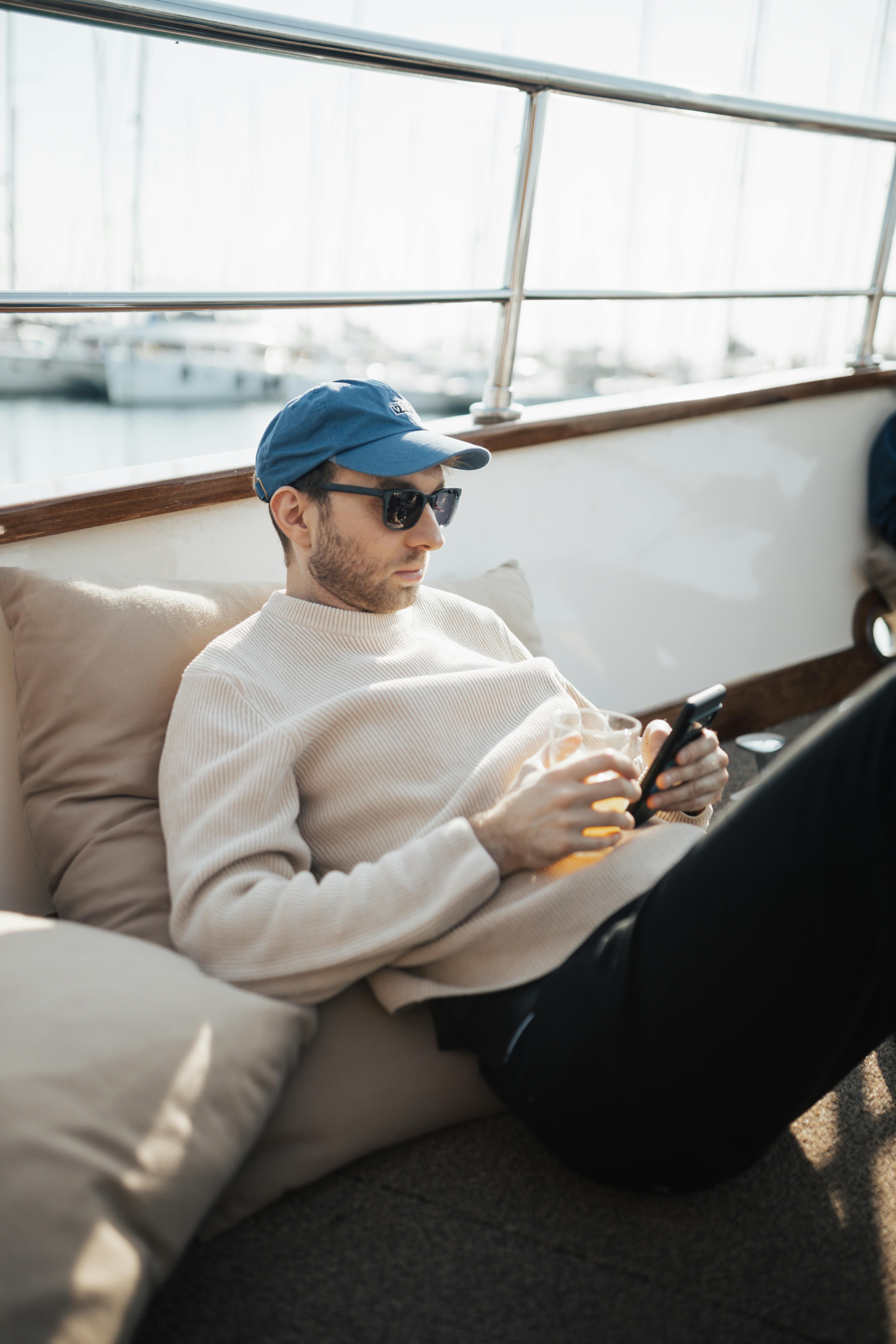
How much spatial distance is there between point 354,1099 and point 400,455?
0.85 m

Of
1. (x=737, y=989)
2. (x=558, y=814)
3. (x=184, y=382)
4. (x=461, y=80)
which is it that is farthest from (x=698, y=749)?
(x=184, y=382)

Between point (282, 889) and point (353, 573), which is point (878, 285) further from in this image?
point (282, 889)

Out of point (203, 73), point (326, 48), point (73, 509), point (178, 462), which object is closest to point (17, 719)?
point (73, 509)

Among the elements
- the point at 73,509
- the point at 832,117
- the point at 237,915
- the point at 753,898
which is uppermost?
the point at 832,117

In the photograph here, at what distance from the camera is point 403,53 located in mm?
1875

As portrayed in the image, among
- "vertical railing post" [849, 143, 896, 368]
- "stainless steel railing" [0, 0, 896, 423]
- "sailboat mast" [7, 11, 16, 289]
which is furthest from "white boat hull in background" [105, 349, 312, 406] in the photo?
"stainless steel railing" [0, 0, 896, 423]

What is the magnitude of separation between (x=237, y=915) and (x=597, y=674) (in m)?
1.55

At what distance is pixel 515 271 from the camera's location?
2.24m

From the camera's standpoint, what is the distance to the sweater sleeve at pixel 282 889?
1158 millimetres

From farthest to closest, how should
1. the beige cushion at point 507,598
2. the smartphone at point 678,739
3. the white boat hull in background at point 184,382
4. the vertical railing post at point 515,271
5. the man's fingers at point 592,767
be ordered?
the white boat hull in background at point 184,382
the vertical railing post at point 515,271
the beige cushion at point 507,598
the smartphone at point 678,739
the man's fingers at point 592,767

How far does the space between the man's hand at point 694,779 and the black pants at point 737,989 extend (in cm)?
25

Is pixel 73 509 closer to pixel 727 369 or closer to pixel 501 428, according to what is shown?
pixel 501 428

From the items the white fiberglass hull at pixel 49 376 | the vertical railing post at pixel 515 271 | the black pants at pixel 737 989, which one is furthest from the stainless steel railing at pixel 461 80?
the white fiberglass hull at pixel 49 376

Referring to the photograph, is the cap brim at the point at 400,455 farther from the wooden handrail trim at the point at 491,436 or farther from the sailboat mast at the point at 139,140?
the sailboat mast at the point at 139,140
